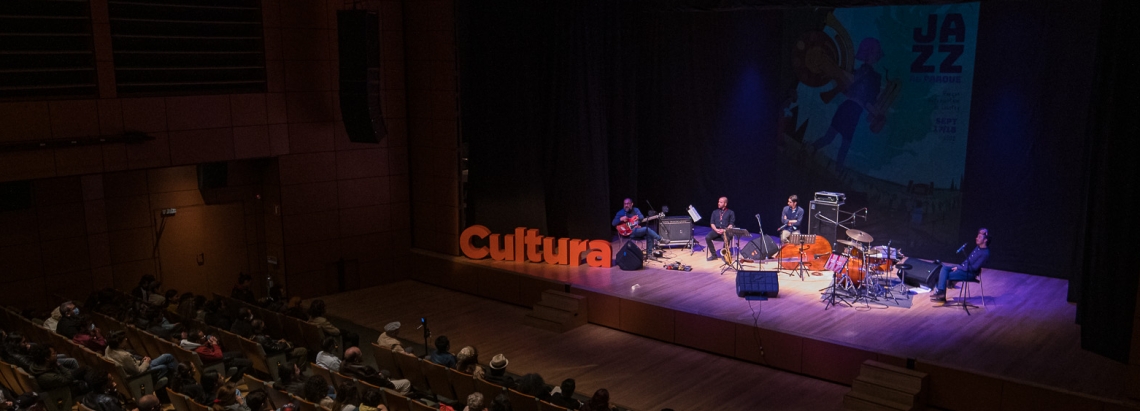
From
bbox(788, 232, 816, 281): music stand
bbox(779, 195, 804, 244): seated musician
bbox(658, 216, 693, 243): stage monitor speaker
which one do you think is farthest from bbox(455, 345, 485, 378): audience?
bbox(779, 195, 804, 244): seated musician

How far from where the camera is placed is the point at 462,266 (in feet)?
50.0

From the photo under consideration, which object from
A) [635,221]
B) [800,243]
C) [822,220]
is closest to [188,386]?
[635,221]

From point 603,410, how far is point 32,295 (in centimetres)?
919

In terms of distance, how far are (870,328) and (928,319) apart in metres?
0.93

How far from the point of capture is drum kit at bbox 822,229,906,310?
1236cm

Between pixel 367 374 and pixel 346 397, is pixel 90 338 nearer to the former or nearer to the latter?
pixel 367 374

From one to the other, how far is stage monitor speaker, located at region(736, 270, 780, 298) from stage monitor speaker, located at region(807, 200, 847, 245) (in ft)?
7.86

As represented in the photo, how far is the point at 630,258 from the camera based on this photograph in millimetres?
14352

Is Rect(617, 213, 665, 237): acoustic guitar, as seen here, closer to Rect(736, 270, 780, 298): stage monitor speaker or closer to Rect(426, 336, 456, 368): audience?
Rect(736, 270, 780, 298): stage monitor speaker

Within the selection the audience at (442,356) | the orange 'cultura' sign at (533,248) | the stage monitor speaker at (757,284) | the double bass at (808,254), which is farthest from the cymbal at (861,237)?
the audience at (442,356)

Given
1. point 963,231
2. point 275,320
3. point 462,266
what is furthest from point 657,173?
point 275,320

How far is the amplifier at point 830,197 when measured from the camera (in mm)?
14492

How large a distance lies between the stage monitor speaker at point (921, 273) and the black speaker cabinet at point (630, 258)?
4.00m

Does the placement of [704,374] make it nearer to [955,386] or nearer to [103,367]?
[955,386]
